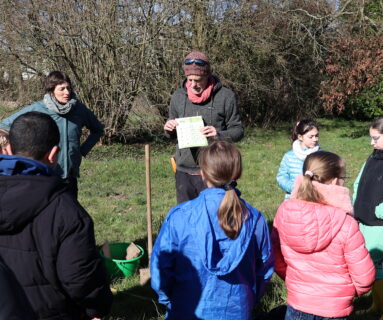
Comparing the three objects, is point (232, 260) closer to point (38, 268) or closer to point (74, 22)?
point (38, 268)

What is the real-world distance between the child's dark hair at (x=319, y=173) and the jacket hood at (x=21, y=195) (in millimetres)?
1460

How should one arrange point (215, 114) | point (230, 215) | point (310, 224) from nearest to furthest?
point (230, 215) < point (310, 224) < point (215, 114)

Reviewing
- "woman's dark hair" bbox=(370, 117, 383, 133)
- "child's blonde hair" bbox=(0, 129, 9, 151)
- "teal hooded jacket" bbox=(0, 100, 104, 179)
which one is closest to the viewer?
→ "child's blonde hair" bbox=(0, 129, 9, 151)

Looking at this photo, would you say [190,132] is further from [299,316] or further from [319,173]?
[299,316]

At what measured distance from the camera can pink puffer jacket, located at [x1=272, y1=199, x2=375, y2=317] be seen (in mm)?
2607

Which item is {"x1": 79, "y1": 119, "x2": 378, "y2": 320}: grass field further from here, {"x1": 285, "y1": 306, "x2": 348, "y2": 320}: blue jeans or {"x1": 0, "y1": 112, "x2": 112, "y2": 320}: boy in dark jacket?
{"x1": 0, "y1": 112, "x2": 112, "y2": 320}: boy in dark jacket

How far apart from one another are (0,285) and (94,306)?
3.68 feet

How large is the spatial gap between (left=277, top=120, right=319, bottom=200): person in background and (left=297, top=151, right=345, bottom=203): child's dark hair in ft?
4.23

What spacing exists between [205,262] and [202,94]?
6.02ft

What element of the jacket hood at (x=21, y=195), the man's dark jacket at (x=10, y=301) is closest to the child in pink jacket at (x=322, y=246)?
the jacket hood at (x=21, y=195)

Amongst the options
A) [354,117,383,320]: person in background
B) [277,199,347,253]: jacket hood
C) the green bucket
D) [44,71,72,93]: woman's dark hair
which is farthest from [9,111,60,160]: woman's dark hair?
[354,117,383,320]: person in background

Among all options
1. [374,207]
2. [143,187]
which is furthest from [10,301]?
[143,187]

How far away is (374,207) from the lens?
371 centimetres

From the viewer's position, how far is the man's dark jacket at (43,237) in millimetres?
1973
